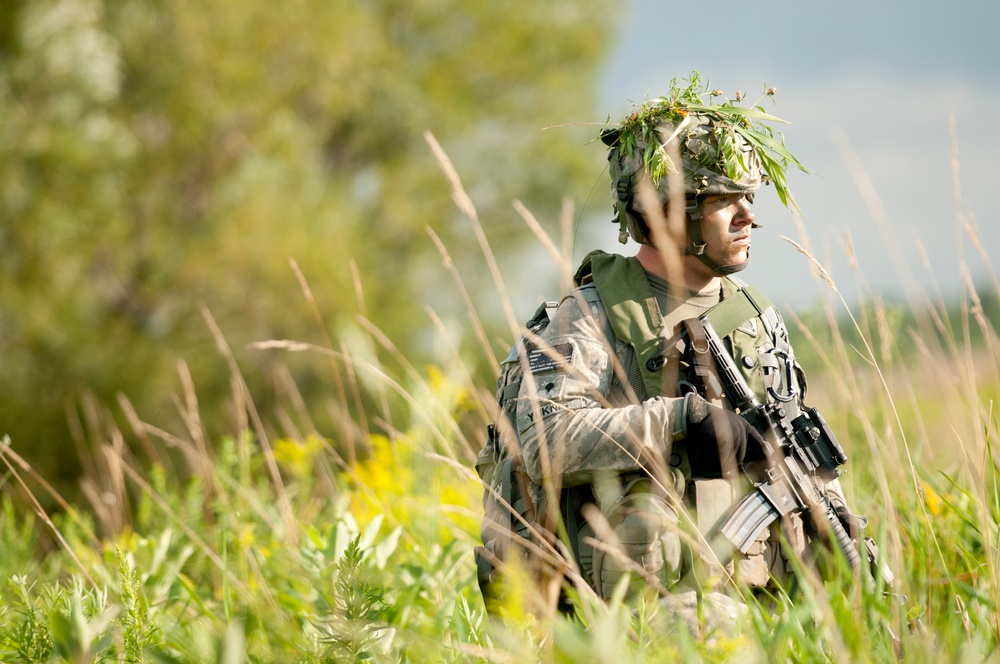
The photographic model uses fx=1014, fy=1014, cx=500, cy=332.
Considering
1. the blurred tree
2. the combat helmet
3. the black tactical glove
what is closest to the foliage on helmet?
the combat helmet

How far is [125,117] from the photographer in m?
9.80

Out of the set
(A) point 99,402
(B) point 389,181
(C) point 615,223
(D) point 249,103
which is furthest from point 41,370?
(C) point 615,223

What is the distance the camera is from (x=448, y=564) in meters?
3.27

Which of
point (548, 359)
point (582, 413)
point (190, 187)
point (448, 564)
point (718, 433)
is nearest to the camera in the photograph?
point (718, 433)

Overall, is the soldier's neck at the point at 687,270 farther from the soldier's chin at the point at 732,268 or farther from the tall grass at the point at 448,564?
the tall grass at the point at 448,564

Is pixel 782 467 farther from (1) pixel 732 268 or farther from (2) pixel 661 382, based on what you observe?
(1) pixel 732 268

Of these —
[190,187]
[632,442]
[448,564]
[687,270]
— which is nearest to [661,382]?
[632,442]

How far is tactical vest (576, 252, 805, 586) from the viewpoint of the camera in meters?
2.42

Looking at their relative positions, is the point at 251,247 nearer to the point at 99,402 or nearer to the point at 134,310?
the point at 134,310

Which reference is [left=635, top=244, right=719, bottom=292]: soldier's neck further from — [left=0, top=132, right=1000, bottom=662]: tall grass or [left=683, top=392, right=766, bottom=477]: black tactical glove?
[left=683, top=392, right=766, bottom=477]: black tactical glove

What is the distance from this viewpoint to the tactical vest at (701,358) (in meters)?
2.42

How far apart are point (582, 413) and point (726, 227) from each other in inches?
23.2

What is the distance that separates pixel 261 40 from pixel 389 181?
369cm

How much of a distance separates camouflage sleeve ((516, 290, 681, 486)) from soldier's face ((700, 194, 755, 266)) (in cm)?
34
